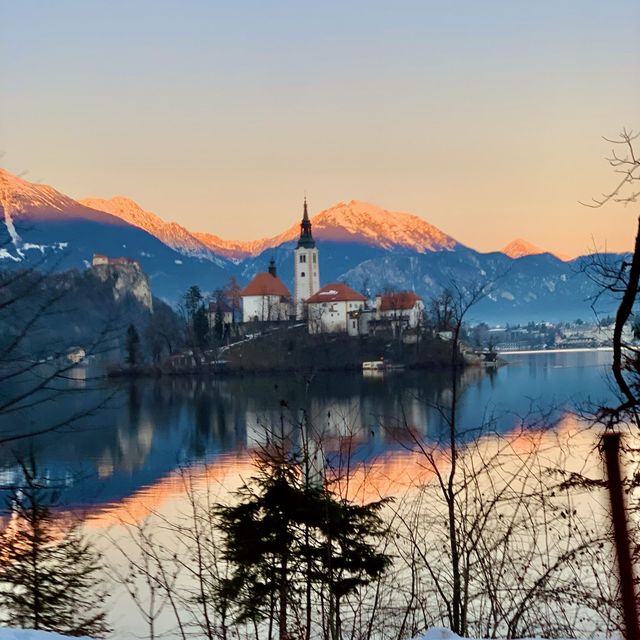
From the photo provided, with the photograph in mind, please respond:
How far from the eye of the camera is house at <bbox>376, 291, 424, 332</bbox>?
7519cm

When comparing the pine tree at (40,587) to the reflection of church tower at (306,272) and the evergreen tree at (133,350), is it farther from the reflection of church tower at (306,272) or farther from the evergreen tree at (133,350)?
the reflection of church tower at (306,272)

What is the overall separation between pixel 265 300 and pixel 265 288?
1501mm

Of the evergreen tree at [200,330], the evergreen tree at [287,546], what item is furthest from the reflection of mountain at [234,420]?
the evergreen tree at [200,330]

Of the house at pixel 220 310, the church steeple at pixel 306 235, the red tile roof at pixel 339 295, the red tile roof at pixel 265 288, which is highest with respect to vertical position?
the church steeple at pixel 306 235

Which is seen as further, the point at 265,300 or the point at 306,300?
the point at 265,300

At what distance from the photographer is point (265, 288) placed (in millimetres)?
86938

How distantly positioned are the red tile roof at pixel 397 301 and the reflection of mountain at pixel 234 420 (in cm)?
2285

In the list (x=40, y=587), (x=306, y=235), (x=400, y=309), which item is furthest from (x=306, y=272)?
(x=40, y=587)

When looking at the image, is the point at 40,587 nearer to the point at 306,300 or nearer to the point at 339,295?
the point at 339,295

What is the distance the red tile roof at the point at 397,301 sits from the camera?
3044 inches

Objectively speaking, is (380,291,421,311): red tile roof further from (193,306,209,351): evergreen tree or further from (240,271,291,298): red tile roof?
(193,306,209,351): evergreen tree

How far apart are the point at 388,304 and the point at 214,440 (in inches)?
2098

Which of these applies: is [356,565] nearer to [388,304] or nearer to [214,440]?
[214,440]

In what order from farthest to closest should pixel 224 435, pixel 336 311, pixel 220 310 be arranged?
pixel 336 311, pixel 220 310, pixel 224 435
